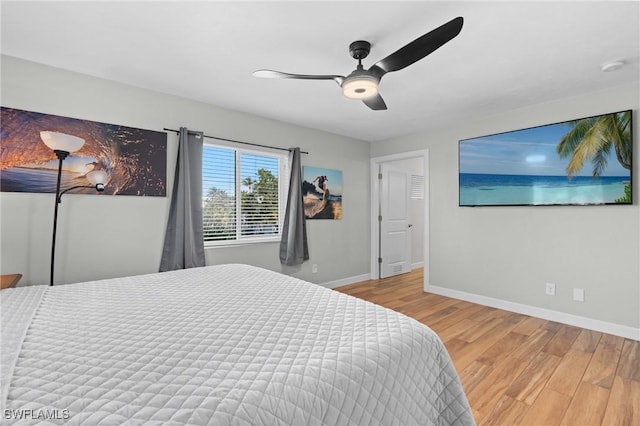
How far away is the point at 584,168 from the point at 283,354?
360 cm

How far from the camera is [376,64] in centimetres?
195

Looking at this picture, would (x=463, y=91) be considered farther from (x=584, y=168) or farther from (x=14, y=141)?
(x=14, y=141)

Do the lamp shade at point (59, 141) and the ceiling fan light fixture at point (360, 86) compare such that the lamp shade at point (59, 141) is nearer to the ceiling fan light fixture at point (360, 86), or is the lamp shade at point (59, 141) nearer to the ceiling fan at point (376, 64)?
the ceiling fan at point (376, 64)

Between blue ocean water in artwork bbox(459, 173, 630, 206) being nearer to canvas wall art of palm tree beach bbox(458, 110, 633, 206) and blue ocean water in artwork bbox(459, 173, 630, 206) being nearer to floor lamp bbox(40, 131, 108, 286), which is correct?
canvas wall art of palm tree beach bbox(458, 110, 633, 206)

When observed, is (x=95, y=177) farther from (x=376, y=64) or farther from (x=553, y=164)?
(x=553, y=164)

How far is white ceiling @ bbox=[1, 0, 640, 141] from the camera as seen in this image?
1.78 meters

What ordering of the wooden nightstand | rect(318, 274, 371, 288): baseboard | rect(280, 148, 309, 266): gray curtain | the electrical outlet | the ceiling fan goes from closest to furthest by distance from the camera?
the ceiling fan < the wooden nightstand < the electrical outlet < rect(280, 148, 309, 266): gray curtain < rect(318, 274, 371, 288): baseboard

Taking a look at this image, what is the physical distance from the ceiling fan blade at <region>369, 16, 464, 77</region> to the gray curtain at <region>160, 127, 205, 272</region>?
2.07 m

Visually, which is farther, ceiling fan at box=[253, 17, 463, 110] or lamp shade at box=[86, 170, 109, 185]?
lamp shade at box=[86, 170, 109, 185]

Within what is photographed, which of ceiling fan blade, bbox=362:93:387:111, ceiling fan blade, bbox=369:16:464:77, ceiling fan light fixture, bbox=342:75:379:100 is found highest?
ceiling fan blade, bbox=369:16:464:77

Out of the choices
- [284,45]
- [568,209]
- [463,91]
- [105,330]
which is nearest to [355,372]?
[105,330]

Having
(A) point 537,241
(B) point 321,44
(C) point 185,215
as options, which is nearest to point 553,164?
(A) point 537,241

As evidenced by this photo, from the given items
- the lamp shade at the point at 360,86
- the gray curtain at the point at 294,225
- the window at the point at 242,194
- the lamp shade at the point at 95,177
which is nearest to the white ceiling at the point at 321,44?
the lamp shade at the point at 360,86

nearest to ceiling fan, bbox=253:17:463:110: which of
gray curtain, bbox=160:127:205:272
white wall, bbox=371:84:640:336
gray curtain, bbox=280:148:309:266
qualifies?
gray curtain, bbox=160:127:205:272
